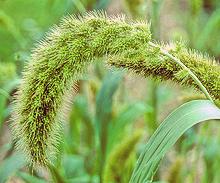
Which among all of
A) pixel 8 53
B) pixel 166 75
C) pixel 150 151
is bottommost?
pixel 150 151

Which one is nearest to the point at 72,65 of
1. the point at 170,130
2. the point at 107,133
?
the point at 170,130

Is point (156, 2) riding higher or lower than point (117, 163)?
higher

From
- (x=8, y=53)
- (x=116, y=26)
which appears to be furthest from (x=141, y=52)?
(x=8, y=53)

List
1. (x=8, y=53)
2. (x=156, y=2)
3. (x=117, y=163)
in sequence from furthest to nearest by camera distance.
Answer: (x=8, y=53)
(x=156, y=2)
(x=117, y=163)

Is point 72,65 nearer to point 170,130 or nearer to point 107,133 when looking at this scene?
point 170,130

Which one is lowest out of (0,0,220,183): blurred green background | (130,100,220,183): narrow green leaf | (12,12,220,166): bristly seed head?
(130,100,220,183): narrow green leaf

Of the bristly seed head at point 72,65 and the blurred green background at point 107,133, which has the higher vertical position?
the blurred green background at point 107,133

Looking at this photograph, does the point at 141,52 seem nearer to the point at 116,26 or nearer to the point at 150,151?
the point at 116,26

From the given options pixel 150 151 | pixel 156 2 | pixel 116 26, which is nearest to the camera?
pixel 116 26
